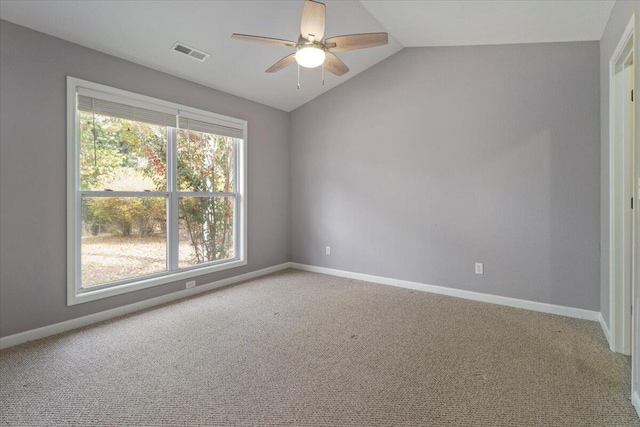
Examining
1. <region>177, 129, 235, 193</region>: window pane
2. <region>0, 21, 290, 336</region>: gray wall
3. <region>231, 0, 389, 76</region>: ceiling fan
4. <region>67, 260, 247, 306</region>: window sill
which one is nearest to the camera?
<region>231, 0, 389, 76</region>: ceiling fan

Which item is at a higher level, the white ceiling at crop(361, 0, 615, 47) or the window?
the white ceiling at crop(361, 0, 615, 47)

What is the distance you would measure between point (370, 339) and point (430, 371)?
58cm

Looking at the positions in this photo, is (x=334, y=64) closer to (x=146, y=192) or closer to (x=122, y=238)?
(x=146, y=192)

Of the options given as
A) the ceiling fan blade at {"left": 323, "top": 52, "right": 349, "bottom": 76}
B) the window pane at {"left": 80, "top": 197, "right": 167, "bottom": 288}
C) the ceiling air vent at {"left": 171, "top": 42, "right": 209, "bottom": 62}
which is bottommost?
the window pane at {"left": 80, "top": 197, "right": 167, "bottom": 288}

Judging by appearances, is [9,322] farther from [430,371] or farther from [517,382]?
[517,382]

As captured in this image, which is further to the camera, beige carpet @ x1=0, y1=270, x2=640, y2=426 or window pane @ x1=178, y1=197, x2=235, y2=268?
window pane @ x1=178, y1=197, x2=235, y2=268

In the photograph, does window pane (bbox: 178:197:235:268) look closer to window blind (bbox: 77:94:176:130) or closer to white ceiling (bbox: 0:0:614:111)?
window blind (bbox: 77:94:176:130)

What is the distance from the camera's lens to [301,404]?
5.87 feet

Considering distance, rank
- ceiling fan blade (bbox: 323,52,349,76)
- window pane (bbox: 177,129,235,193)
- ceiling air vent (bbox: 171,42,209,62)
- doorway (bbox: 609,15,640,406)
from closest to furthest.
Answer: doorway (bbox: 609,15,640,406) < ceiling fan blade (bbox: 323,52,349,76) < ceiling air vent (bbox: 171,42,209,62) < window pane (bbox: 177,129,235,193)

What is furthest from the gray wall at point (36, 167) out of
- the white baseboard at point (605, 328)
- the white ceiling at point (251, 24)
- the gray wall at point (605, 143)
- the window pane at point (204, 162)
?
the white baseboard at point (605, 328)

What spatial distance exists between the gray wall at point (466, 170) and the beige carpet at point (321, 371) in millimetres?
633

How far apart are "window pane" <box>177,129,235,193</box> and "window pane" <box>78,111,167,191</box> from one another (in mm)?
221

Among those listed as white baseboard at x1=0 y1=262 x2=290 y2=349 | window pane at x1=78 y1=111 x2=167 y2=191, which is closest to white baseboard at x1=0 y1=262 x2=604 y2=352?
white baseboard at x1=0 y1=262 x2=290 y2=349

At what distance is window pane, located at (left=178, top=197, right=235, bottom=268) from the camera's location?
3.82 metres
